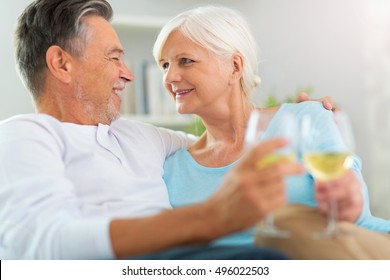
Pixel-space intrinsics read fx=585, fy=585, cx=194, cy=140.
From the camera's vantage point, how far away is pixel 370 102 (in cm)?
330

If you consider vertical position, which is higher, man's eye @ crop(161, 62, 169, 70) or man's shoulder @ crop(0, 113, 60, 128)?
man's eye @ crop(161, 62, 169, 70)

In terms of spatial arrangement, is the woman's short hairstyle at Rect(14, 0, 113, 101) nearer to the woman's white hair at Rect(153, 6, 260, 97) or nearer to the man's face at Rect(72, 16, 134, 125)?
the man's face at Rect(72, 16, 134, 125)

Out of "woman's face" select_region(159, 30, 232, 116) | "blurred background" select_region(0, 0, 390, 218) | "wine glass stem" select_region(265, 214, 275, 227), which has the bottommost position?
"blurred background" select_region(0, 0, 390, 218)

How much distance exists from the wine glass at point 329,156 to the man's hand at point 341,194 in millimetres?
10

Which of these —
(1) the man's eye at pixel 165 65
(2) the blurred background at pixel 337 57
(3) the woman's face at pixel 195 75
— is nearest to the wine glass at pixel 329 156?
(3) the woman's face at pixel 195 75

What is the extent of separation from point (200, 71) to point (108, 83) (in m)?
0.24

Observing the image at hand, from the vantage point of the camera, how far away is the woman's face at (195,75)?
1366 mm

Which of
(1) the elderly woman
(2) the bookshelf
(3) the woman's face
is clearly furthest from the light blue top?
(2) the bookshelf

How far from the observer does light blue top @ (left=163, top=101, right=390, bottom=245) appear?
842mm

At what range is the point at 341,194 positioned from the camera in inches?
32.9

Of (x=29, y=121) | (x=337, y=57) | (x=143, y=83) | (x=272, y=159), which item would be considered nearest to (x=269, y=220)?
(x=272, y=159)

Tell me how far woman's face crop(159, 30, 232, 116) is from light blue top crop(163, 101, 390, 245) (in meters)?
0.14

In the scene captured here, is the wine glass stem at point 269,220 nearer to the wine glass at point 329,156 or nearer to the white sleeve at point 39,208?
the wine glass at point 329,156
